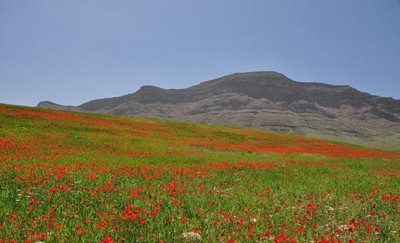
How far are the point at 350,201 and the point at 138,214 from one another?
777 centimetres

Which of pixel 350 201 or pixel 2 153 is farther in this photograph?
pixel 2 153

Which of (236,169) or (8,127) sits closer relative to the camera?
(236,169)

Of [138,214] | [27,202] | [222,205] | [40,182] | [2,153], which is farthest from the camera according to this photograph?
[2,153]

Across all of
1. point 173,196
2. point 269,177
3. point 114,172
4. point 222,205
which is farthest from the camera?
point 269,177

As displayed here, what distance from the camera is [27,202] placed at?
1038 cm

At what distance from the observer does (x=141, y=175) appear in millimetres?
16562

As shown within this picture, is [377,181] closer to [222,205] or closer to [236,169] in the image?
[236,169]

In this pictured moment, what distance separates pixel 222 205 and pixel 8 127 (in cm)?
2851

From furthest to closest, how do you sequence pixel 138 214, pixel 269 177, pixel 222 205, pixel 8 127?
pixel 8 127 < pixel 269 177 < pixel 222 205 < pixel 138 214

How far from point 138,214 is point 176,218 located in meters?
0.98

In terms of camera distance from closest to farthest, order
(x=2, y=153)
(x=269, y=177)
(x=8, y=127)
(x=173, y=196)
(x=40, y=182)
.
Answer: (x=173, y=196)
(x=40, y=182)
(x=269, y=177)
(x=2, y=153)
(x=8, y=127)

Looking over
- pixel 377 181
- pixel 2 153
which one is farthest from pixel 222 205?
pixel 2 153

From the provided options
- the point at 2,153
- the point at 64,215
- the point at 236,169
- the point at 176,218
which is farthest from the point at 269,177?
the point at 2,153

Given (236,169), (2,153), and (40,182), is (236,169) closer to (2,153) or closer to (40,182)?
(40,182)
